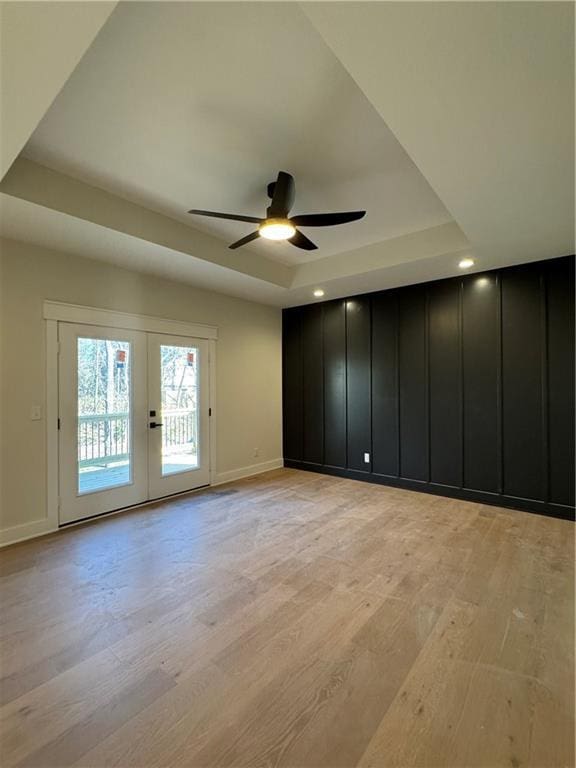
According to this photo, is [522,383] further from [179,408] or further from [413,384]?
[179,408]

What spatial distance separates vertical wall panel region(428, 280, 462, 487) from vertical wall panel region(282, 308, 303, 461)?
2126 millimetres

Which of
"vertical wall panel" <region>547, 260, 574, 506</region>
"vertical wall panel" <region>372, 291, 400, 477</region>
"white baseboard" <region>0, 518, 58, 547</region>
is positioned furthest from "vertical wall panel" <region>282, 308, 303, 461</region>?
"white baseboard" <region>0, 518, 58, 547</region>

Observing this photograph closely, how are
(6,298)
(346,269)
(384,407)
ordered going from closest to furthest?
(6,298), (346,269), (384,407)

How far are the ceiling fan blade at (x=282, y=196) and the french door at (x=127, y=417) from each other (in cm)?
232

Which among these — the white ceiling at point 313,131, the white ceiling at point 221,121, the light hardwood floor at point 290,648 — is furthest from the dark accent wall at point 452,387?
the white ceiling at point 221,121

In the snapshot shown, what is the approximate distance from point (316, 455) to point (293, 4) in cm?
502

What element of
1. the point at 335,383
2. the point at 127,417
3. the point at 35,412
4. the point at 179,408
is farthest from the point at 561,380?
the point at 35,412

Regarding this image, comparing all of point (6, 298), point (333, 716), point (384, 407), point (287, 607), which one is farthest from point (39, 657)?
point (384, 407)

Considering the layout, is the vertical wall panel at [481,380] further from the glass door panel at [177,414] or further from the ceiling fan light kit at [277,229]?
the glass door panel at [177,414]

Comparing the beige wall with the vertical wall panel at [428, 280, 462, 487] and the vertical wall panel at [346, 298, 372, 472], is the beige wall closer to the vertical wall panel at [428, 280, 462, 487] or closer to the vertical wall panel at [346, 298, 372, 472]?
the vertical wall panel at [346, 298, 372, 472]

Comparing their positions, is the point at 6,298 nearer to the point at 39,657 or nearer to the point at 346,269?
the point at 39,657

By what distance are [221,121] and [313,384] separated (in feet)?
13.1

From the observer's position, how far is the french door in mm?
3580

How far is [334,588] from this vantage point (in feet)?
8.02
